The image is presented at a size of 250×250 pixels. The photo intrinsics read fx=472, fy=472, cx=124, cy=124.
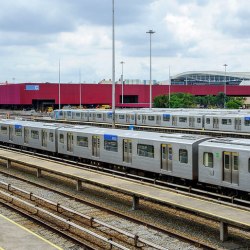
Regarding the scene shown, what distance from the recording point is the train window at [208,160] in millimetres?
20116

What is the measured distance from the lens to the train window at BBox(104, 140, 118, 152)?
26.7 meters

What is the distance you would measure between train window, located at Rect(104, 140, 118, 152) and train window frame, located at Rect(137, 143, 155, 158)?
220 cm

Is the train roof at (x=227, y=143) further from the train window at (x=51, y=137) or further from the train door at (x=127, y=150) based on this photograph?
the train window at (x=51, y=137)

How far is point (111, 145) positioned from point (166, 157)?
5.02 m

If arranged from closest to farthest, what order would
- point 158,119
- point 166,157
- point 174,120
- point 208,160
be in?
point 208,160
point 166,157
point 174,120
point 158,119

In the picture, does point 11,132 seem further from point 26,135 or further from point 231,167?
point 231,167

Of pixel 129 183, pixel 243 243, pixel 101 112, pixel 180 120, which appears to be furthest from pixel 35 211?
pixel 101 112

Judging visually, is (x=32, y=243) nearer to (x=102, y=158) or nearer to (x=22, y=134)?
(x=102, y=158)

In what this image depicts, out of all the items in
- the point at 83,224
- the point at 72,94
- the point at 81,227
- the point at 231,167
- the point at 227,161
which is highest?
the point at 72,94

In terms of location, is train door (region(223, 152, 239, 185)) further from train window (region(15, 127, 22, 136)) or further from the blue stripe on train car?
train window (region(15, 127, 22, 136))

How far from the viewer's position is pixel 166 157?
2286 cm

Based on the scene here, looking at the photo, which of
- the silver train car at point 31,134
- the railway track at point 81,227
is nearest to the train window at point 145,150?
the railway track at point 81,227

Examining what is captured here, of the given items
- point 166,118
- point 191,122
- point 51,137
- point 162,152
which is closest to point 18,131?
point 51,137

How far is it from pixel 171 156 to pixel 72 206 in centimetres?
546
